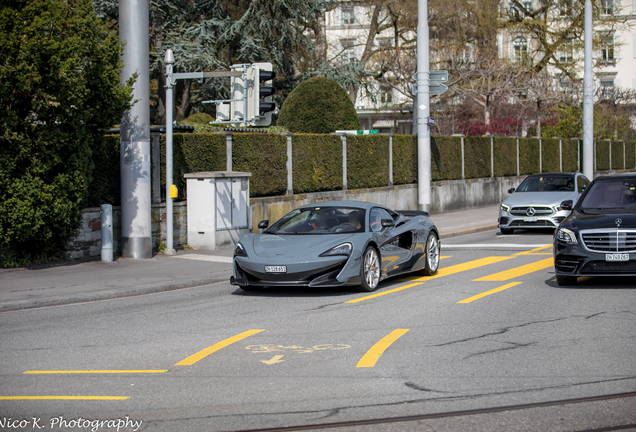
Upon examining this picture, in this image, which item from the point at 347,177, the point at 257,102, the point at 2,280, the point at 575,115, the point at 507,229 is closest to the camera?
the point at 2,280

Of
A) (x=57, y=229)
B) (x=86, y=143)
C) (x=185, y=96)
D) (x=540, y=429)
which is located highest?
(x=185, y=96)

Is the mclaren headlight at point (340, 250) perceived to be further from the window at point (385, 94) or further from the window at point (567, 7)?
the window at point (567, 7)

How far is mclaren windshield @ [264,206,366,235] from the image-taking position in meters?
11.5

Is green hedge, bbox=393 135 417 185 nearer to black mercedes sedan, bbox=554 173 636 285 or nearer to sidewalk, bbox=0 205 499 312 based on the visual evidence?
sidewalk, bbox=0 205 499 312

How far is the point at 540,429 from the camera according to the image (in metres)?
4.84

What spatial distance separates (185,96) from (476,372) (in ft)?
104

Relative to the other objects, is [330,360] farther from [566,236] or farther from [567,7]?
[567,7]

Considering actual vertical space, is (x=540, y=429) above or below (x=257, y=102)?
below

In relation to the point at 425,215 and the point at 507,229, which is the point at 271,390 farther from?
the point at 507,229

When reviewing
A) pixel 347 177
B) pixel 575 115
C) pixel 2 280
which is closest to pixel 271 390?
pixel 2 280

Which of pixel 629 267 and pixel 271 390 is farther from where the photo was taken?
pixel 629 267

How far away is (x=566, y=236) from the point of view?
35.6ft

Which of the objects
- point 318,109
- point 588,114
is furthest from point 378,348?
point 588,114

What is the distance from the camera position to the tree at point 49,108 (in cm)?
1211
